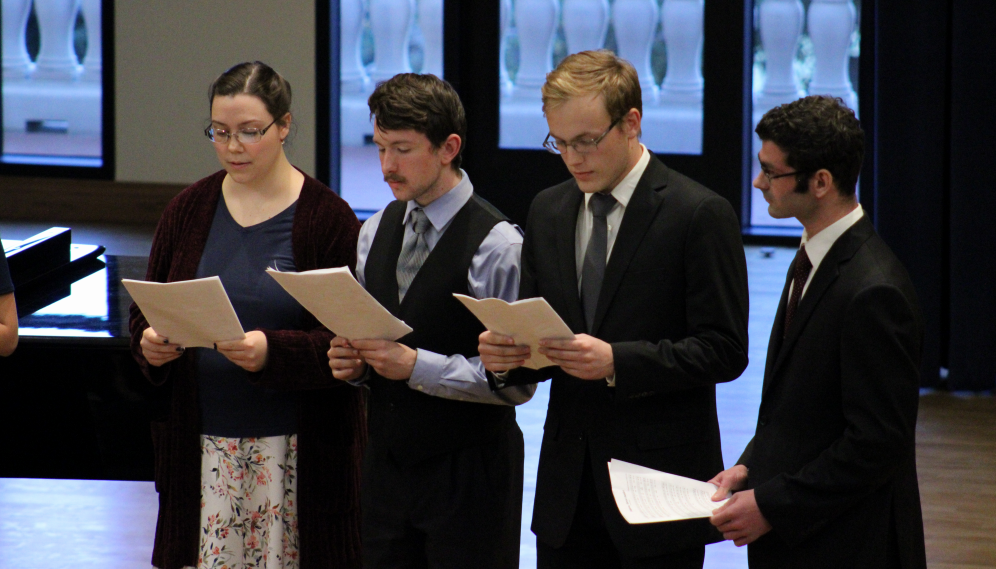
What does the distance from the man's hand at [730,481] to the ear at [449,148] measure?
72 cm

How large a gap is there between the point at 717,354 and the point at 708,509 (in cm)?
25

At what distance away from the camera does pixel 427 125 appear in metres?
1.94

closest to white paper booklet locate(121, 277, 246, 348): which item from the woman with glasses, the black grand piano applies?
the woman with glasses

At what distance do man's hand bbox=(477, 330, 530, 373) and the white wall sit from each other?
6.09 m

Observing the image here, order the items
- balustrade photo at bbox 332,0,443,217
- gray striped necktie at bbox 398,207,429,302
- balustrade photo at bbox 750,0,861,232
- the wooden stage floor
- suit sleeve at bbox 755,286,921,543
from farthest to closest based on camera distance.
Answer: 1. balustrade photo at bbox 332,0,443,217
2. balustrade photo at bbox 750,0,861,232
3. the wooden stage floor
4. gray striped necktie at bbox 398,207,429,302
5. suit sleeve at bbox 755,286,921,543

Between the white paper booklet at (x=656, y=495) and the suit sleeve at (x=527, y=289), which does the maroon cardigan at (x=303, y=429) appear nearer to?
the suit sleeve at (x=527, y=289)

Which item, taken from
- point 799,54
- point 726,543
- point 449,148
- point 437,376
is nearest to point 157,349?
point 437,376

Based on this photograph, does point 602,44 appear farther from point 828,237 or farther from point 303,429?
point 828,237

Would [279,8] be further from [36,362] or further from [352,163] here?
[36,362]

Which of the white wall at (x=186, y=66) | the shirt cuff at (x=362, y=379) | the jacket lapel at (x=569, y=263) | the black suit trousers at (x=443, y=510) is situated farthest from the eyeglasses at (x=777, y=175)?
the white wall at (x=186, y=66)

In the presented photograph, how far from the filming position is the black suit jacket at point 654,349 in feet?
5.76

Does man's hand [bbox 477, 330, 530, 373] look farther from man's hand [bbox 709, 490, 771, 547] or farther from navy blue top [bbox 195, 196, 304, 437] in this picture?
navy blue top [bbox 195, 196, 304, 437]

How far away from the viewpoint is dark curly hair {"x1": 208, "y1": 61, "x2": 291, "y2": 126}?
2.11 m

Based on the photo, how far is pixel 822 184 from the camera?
1.67 m
